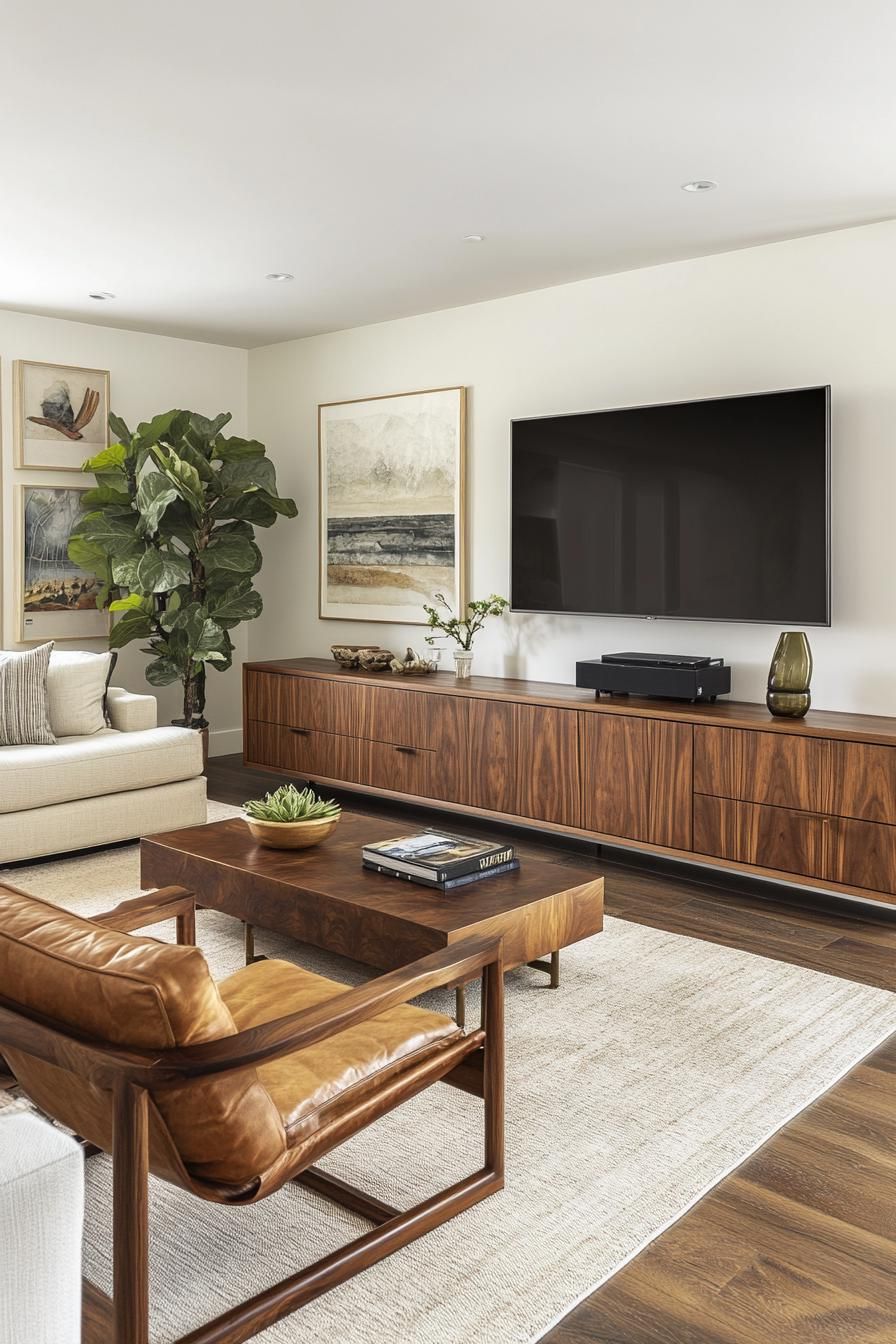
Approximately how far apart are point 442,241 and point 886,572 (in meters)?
2.18

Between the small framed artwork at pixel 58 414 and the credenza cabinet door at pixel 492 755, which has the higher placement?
the small framed artwork at pixel 58 414

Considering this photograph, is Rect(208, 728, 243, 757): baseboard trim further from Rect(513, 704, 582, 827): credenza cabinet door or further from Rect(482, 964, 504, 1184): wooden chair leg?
Rect(482, 964, 504, 1184): wooden chair leg

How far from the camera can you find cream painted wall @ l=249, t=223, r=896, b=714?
4.14 metres

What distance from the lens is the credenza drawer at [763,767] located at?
379 centimetres

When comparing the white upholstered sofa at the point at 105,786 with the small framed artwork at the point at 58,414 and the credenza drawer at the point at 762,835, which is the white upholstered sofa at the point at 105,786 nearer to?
the small framed artwork at the point at 58,414

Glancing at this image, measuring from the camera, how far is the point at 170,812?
4840 mm

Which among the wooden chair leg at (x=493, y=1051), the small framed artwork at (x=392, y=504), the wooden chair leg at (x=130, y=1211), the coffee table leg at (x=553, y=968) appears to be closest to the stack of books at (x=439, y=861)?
the coffee table leg at (x=553, y=968)

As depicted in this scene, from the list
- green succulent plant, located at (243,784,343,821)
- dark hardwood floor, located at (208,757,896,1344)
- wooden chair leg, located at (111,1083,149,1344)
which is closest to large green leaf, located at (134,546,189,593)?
green succulent plant, located at (243,784,343,821)

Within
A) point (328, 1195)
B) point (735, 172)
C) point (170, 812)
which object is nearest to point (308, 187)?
point (735, 172)

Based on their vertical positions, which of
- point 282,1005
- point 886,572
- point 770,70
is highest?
point 770,70

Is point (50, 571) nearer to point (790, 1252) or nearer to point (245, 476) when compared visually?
point (245, 476)

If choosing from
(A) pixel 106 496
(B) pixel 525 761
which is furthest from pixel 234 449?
(B) pixel 525 761

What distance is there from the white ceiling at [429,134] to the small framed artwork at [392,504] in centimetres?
91

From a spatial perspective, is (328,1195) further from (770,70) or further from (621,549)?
(621,549)
